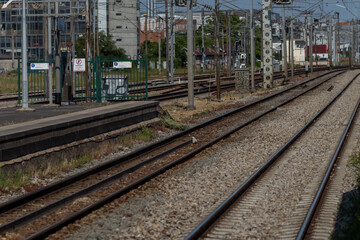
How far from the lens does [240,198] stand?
10.0 m

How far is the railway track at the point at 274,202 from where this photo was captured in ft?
26.3

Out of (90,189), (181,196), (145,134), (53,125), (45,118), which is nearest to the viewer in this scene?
(181,196)

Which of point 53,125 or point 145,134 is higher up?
point 53,125

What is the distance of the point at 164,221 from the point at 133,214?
2.18 feet

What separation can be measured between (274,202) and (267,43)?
32.5 meters

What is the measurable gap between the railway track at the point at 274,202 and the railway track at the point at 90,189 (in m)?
1.95

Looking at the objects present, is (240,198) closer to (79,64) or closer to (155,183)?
(155,183)

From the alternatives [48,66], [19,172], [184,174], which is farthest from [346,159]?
[48,66]

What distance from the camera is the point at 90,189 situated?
10641 mm

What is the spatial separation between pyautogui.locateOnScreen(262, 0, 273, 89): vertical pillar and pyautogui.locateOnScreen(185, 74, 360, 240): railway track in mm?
25652

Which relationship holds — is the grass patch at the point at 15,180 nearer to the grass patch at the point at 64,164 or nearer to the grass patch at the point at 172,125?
the grass patch at the point at 64,164

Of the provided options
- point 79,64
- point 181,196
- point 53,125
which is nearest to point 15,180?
point 53,125

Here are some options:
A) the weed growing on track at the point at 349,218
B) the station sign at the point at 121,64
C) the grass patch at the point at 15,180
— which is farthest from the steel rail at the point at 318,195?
the station sign at the point at 121,64

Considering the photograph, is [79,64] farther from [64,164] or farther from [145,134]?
[64,164]
